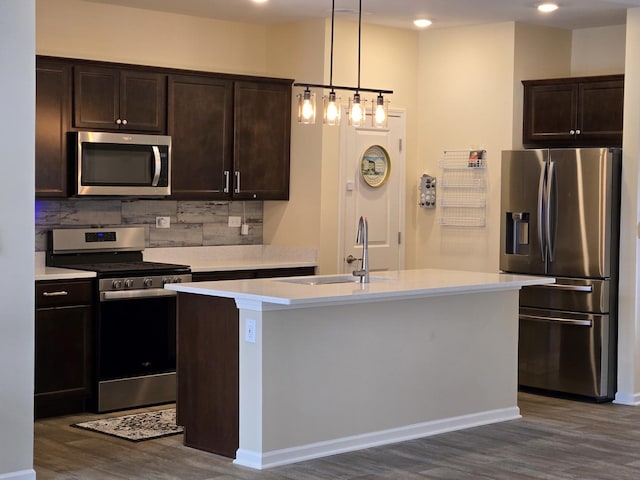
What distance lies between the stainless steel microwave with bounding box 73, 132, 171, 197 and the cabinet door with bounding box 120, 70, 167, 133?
89 millimetres

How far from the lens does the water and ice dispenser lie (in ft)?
24.2

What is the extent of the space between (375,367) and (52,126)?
2.65 meters

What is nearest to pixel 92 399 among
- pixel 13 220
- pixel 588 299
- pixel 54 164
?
pixel 54 164

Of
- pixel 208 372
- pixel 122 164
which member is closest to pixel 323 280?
pixel 208 372

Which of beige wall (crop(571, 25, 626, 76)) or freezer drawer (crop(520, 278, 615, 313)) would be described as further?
beige wall (crop(571, 25, 626, 76))

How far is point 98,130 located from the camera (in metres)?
6.80

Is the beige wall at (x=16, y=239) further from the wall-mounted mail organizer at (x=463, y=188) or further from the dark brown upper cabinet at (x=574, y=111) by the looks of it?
the dark brown upper cabinet at (x=574, y=111)

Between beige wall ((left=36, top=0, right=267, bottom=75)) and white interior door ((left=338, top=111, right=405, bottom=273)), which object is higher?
beige wall ((left=36, top=0, right=267, bottom=75))

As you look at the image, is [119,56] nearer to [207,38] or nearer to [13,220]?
[207,38]

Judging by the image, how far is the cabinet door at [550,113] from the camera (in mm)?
7602

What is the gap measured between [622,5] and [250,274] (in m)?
3.16

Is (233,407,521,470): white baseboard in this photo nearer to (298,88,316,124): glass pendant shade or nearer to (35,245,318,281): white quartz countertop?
(298,88,316,124): glass pendant shade

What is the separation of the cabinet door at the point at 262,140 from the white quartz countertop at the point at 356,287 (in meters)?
1.63

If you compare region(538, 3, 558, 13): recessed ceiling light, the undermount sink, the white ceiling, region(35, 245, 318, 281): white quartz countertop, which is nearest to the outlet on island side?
region(35, 245, 318, 281): white quartz countertop
